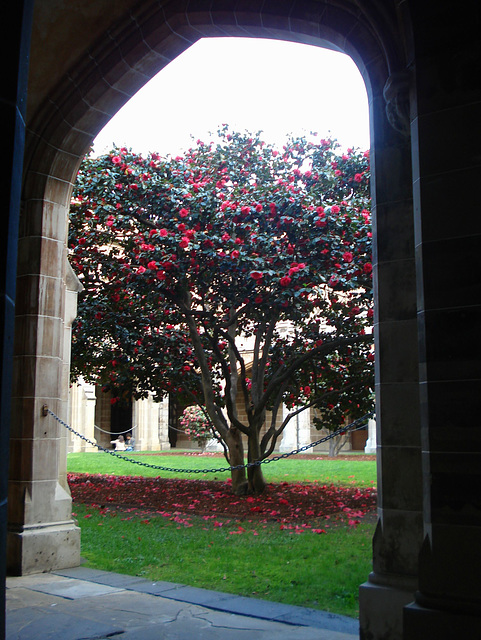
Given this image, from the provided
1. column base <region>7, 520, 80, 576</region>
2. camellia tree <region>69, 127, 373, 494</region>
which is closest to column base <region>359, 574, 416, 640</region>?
column base <region>7, 520, 80, 576</region>

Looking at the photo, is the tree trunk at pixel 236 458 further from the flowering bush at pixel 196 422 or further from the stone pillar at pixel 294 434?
the stone pillar at pixel 294 434

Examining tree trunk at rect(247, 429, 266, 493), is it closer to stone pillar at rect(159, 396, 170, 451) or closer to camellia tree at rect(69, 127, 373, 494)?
camellia tree at rect(69, 127, 373, 494)

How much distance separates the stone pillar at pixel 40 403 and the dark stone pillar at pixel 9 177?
3639 mm

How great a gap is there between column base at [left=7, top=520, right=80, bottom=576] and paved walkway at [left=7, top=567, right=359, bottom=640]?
22 centimetres

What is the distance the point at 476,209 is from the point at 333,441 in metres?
21.2

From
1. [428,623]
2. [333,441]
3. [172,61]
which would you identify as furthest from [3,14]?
[333,441]

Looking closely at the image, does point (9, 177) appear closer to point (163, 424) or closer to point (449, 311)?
point (449, 311)

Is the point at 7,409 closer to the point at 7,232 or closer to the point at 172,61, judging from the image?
the point at 7,232

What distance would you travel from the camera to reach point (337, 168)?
9.31m

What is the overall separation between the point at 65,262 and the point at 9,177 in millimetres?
4043

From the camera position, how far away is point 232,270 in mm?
8281

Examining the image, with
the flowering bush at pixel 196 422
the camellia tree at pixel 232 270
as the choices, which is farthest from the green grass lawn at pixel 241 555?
the flowering bush at pixel 196 422

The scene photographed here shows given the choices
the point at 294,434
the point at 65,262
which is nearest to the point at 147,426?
the point at 294,434

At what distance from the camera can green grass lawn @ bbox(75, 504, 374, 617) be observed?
14.2 ft
